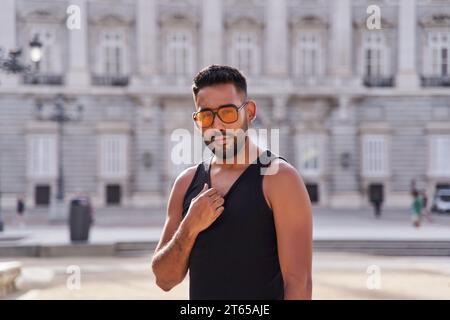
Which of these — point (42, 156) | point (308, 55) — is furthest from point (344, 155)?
point (42, 156)

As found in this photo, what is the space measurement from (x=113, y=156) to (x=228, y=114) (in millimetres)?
30962

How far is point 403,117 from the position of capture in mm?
33062

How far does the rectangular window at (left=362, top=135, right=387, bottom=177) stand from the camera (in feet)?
109

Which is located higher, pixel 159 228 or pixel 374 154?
pixel 374 154

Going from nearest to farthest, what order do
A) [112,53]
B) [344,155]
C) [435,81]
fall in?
[344,155]
[435,81]
[112,53]

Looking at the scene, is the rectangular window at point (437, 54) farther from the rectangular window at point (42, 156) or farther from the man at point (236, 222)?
the man at point (236, 222)

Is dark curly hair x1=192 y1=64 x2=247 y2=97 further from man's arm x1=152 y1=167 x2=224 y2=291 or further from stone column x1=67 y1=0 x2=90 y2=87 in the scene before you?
stone column x1=67 y1=0 x2=90 y2=87

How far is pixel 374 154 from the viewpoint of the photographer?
3331 centimetres

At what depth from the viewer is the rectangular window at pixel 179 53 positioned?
109ft

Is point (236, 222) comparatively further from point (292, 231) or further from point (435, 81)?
point (435, 81)

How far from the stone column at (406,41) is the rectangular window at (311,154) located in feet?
14.9

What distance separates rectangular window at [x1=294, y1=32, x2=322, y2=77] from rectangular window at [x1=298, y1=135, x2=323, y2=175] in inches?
122

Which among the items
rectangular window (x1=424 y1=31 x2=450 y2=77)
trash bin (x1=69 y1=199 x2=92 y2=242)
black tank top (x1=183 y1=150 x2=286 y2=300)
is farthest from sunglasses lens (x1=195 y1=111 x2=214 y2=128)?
rectangular window (x1=424 y1=31 x2=450 y2=77)

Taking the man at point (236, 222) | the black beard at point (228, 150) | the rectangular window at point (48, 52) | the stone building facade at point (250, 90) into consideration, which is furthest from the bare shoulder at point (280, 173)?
the rectangular window at point (48, 52)
